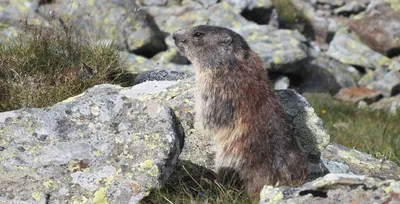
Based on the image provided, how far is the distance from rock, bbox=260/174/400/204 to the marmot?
1289 mm

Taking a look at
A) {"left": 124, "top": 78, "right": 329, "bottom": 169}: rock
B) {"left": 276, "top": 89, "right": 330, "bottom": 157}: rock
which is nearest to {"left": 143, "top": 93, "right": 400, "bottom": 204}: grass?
{"left": 124, "top": 78, "right": 329, "bottom": 169}: rock

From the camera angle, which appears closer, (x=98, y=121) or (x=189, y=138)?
(x=98, y=121)

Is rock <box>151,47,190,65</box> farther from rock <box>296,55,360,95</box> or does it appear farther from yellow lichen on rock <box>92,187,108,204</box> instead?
yellow lichen on rock <box>92,187,108,204</box>

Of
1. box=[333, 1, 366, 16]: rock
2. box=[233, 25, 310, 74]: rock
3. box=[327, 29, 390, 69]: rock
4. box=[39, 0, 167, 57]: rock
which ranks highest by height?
box=[39, 0, 167, 57]: rock

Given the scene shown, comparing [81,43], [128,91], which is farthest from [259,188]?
[81,43]

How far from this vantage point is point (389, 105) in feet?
54.6

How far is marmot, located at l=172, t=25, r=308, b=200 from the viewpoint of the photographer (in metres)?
6.09

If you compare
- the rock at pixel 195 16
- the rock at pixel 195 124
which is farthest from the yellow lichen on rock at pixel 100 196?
the rock at pixel 195 16

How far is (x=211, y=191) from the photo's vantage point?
5828mm

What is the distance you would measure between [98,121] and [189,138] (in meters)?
1.06

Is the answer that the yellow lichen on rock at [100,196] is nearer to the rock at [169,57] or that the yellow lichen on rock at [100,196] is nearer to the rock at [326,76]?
the rock at [169,57]

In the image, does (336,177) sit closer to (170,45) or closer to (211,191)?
(211,191)

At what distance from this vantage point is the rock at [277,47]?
17.9m

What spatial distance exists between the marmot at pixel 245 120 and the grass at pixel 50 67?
1601mm
